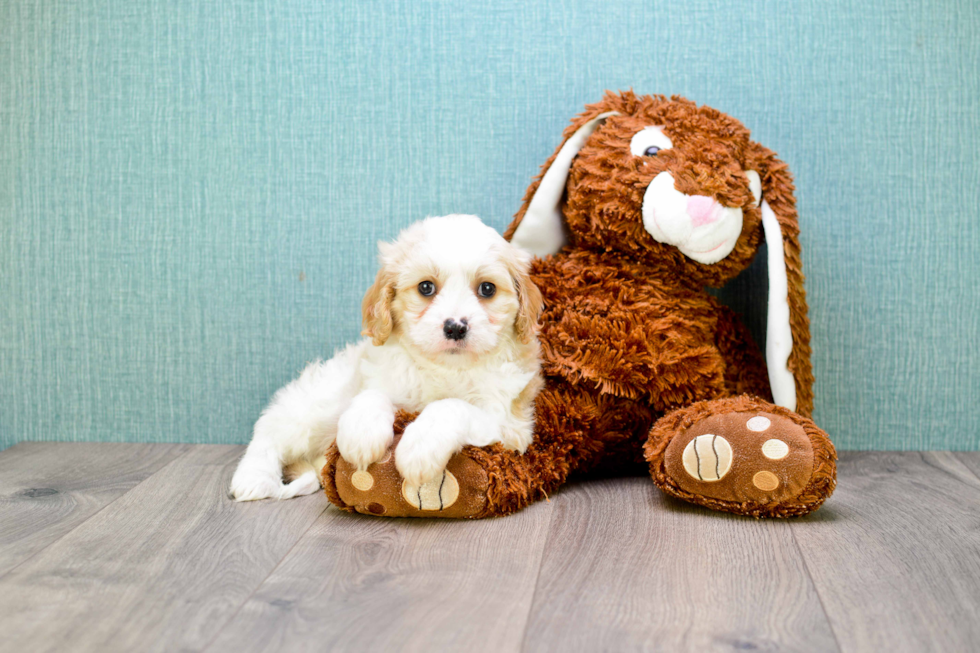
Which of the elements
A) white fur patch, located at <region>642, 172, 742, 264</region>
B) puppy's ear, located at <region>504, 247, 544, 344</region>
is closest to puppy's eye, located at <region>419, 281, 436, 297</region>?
puppy's ear, located at <region>504, 247, 544, 344</region>

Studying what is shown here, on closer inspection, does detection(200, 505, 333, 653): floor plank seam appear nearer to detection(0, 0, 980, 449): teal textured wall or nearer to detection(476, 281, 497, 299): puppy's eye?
detection(476, 281, 497, 299): puppy's eye

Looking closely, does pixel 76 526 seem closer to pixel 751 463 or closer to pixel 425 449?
pixel 425 449

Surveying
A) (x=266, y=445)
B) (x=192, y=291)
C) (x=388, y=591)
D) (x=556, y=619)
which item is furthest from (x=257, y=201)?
(x=556, y=619)

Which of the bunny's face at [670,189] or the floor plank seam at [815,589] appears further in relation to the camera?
the bunny's face at [670,189]

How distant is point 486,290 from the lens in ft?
4.73

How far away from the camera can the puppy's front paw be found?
133cm

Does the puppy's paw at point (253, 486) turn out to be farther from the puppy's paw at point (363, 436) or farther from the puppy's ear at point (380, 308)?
the puppy's ear at point (380, 308)

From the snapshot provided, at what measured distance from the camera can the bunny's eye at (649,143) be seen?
65.0 inches

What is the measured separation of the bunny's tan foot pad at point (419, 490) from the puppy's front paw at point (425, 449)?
24mm

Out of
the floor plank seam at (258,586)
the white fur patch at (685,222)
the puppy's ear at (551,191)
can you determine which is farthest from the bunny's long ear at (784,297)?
the floor plank seam at (258,586)

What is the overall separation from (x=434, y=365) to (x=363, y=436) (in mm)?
208

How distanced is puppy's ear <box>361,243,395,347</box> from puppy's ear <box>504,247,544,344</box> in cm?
22

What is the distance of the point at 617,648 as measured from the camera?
96 cm

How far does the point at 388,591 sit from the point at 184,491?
28.6 inches
